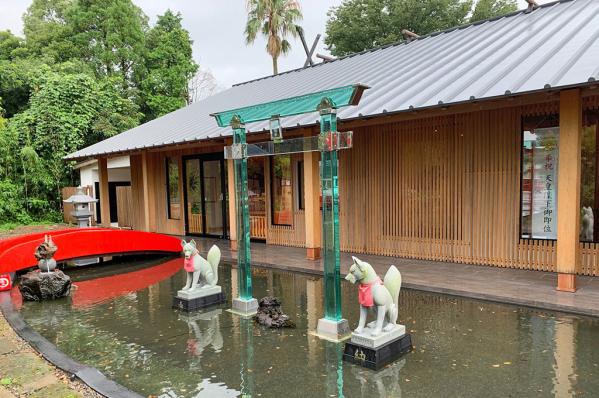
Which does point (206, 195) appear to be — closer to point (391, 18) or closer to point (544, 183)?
point (544, 183)

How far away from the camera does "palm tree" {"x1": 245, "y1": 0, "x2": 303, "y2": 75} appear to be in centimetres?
2409

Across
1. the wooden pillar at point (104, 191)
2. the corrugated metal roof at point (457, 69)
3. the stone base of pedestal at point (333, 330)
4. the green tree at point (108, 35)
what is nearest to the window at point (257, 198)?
the corrugated metal roof at point (457, 69)

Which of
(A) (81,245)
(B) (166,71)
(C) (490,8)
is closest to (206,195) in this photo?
(A) (81,245)

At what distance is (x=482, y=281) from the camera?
6.75 metres

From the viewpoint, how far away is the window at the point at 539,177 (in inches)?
285

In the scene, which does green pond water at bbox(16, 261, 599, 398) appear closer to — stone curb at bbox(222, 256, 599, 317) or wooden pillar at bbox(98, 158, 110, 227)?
stone curb at bbox(222, 256, 599, 317)

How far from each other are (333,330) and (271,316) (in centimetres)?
91

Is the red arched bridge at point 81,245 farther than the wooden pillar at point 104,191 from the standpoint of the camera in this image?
No

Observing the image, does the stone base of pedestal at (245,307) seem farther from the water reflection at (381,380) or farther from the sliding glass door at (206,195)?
the sliding glass door at (206,195)

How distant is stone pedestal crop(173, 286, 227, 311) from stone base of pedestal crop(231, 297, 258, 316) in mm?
445

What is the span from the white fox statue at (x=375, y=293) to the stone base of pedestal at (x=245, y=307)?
2013mm

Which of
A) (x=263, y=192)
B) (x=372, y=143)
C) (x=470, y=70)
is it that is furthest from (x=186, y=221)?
(x=470, y=70)

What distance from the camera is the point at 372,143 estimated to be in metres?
9.30

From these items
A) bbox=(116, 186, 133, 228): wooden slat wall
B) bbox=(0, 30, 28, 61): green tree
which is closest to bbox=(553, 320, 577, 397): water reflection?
bbox=(116, 186, 133, 228): wooden slat wall
